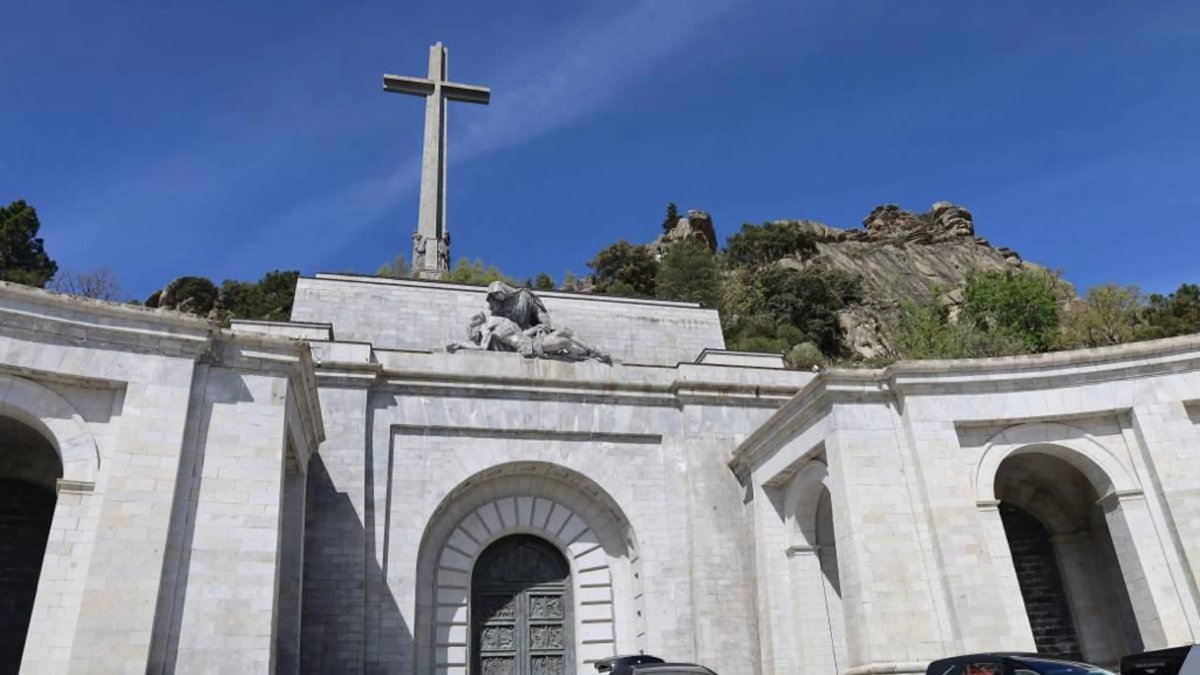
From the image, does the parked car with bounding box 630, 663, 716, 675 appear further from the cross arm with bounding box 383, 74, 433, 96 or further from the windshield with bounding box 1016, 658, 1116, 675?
the cross arm with bounding box 383, 74, 433, 96

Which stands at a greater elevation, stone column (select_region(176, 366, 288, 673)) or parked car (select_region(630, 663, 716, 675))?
stone column (select_region(176, 366, 288, 673))

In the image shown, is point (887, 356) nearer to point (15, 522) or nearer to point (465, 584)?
point (465, 584)

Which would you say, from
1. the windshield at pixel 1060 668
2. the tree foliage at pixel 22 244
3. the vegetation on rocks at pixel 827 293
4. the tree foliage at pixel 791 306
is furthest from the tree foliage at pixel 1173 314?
the tree foliage at pixel 22 244

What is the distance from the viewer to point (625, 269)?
60156 mm

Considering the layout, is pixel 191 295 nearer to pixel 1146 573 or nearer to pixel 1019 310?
pixel 1019 310

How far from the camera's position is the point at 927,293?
209 ft

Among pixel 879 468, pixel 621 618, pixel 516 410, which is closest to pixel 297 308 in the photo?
pixel 516 410

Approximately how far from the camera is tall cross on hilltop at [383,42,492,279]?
29.6 metres

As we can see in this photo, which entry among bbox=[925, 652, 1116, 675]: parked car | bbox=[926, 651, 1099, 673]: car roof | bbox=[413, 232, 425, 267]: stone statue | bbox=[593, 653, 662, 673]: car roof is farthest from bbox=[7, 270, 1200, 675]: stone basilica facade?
bbox=[413, 232, 425, 267]: stone statue

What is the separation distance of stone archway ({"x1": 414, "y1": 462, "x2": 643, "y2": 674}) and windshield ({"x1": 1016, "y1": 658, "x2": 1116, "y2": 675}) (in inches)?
390

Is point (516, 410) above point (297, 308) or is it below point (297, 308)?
below

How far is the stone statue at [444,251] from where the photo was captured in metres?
29.6

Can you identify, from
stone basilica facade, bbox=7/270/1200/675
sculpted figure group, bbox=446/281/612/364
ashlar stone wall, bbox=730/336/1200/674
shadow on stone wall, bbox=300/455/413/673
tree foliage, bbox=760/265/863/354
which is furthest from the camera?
tree foliage, bbox=760/265/863/354

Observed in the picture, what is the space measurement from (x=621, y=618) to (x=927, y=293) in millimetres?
51680
